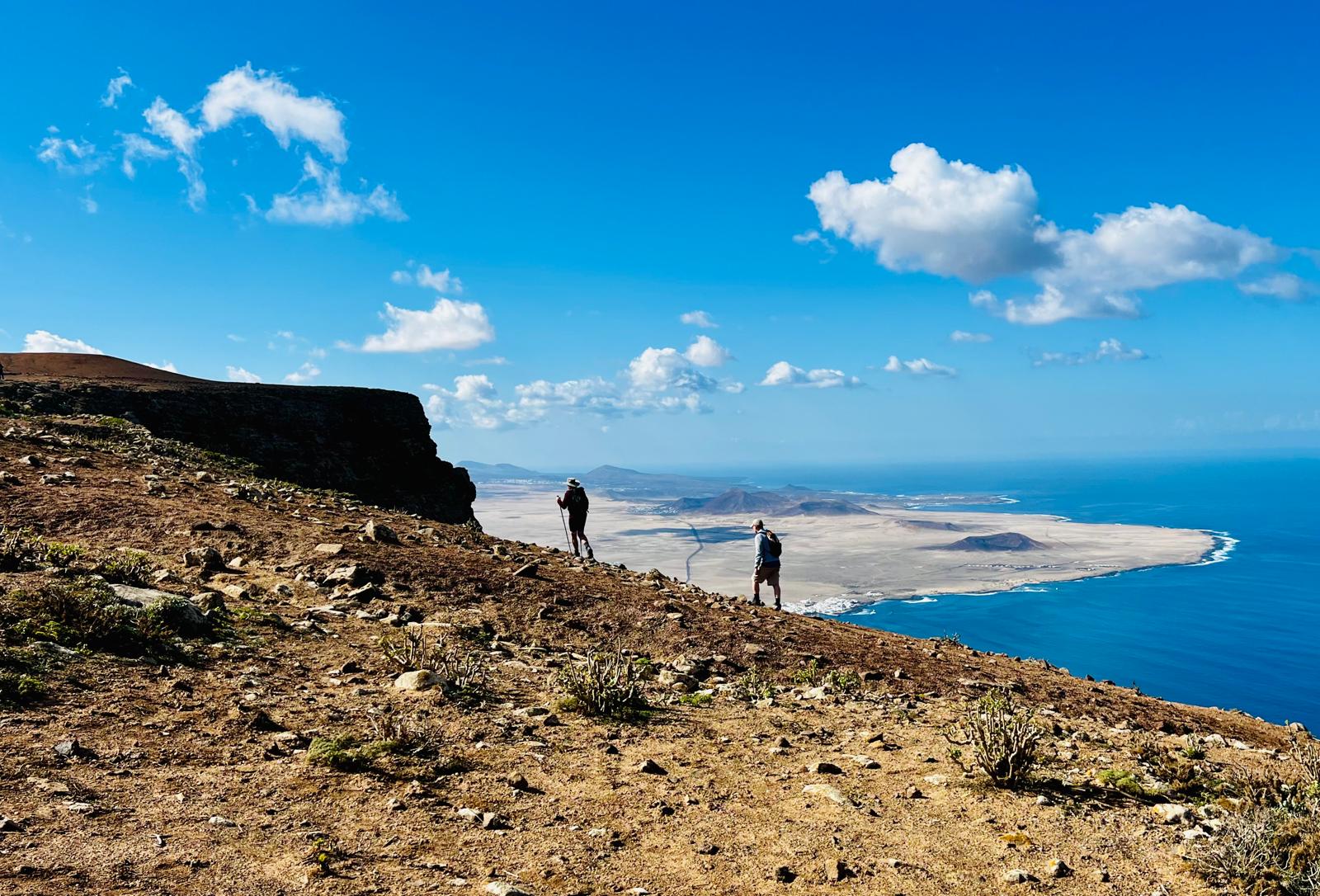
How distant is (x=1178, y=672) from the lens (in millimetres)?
101938

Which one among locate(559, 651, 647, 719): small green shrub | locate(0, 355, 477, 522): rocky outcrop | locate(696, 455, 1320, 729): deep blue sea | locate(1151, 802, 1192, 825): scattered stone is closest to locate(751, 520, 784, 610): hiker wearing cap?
locate(559, 651, 647, 719): small green shrub

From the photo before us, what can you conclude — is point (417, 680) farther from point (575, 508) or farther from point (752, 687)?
point (575, 508)

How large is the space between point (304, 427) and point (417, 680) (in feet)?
98.2

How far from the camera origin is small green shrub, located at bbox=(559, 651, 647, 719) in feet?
26.5

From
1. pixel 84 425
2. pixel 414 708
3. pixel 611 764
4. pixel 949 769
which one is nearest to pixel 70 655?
pixel 414 708

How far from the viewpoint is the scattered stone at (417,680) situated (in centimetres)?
803

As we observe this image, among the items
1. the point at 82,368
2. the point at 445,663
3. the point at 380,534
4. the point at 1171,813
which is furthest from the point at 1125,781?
the point at 82,368

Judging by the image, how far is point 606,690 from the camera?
8180mm

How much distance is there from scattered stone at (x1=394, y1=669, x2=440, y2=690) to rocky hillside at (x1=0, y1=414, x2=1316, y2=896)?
0.12 feet

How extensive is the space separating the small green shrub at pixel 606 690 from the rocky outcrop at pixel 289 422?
19.4m

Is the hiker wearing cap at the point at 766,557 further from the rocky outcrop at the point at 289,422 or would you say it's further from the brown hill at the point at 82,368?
the brown hill at the point at 82,368

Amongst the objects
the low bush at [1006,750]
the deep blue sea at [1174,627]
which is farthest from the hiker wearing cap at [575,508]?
the deep blue sea at [1174,627]

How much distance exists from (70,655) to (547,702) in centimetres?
483

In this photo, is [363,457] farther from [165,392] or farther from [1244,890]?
[1244,890]
